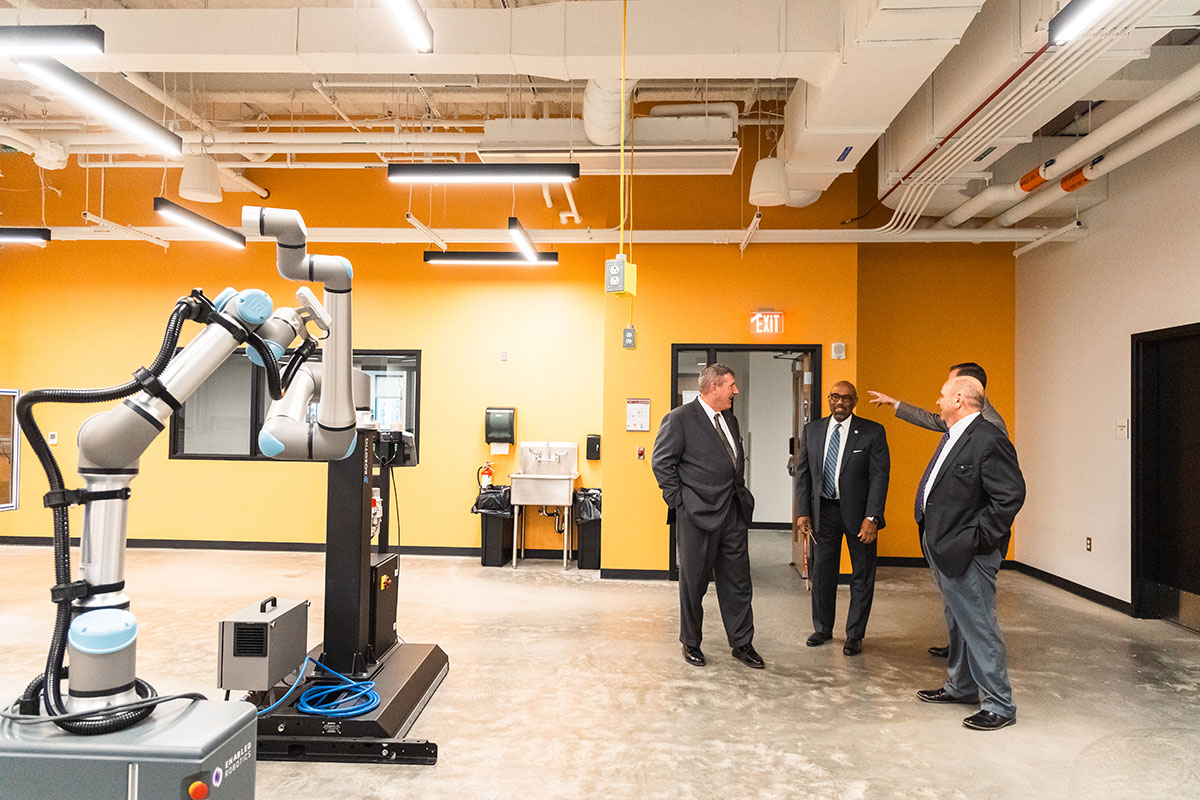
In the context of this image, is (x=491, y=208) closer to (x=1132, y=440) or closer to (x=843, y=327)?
(x=843, y=327)

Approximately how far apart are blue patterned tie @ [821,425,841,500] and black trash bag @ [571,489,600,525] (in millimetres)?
2987

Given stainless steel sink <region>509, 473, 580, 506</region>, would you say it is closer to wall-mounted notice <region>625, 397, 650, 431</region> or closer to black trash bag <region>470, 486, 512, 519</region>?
black trash bag <region>470, 486, 512, 519</region>

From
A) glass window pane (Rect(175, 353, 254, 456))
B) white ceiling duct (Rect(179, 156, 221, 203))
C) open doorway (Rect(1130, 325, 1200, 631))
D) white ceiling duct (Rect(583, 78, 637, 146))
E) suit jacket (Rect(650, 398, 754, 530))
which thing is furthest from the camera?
glass window pane (Rect(175, 353, 254, 456))

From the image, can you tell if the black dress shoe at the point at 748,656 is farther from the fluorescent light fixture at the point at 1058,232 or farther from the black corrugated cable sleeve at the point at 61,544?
the fluorescent light fixture at the point at 1058,232

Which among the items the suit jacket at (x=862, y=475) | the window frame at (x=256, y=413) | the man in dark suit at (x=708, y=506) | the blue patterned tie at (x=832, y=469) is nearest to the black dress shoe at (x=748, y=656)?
the man in dark suit at (x=708, y=506)

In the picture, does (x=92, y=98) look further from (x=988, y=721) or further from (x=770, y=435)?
(x=770, y=435)

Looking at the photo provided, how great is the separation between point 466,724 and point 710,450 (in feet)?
6.20

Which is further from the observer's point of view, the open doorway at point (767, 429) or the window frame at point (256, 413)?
the open doorway at point (767, 429)

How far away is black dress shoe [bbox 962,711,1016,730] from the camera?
10.5ft

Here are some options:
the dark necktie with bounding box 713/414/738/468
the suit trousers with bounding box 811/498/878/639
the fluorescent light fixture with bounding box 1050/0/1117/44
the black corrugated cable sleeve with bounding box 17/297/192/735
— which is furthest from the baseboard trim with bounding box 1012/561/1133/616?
the black corrugated cable sleeve with bounding box 17/297/192/735

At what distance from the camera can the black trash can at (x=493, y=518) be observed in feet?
23.0

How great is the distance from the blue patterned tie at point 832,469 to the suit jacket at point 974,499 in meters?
0.99

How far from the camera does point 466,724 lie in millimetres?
3227

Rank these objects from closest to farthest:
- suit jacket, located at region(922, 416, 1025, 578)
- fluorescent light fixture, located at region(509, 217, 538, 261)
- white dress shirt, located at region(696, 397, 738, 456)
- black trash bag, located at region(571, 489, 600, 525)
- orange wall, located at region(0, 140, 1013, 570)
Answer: suit jacket, located at region(922, 416, 1025, 578) < white dress shirt, located at region(696, 397, 738, 456) < fluorescent light fixture, located at region(509, 217, 538, 261) < black trash bag, located at region(571, 489, 600, 525) < orange wall, located at region(0, 140, 1013, 570)
